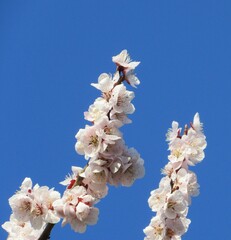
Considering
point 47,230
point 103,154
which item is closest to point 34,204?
point 47,230

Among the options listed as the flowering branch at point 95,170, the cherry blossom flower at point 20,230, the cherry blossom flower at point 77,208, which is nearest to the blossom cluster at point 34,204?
the flowering branch at point 95,170

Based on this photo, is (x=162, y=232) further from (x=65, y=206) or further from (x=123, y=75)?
(x=123, y=75)

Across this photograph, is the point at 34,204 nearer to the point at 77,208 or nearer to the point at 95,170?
the point at 77,208

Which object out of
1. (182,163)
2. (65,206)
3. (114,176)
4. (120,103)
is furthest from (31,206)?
(182,163)

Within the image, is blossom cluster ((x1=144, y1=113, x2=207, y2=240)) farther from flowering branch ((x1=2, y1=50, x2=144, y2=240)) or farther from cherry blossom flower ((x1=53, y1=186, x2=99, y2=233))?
cherry blossom flower ((x1=53, y1=186, x2=99, y2=233))

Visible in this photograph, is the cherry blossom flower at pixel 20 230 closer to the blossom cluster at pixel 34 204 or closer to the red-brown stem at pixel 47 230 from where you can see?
the blossom cluster at pixel 34 204

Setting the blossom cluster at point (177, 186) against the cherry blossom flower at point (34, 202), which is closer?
the cherry blossom flower at point (34, 202)
